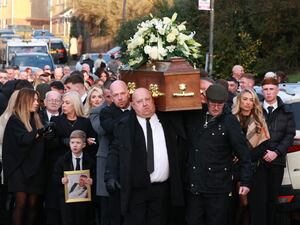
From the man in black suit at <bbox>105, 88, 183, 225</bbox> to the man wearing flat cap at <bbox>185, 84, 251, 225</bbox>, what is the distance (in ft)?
0.56

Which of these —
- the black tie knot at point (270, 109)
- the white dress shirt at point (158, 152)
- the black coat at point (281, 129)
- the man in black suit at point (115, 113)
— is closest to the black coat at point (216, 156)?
the white dress shirt at point (158, 152)

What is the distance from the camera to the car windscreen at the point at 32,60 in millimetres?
27084

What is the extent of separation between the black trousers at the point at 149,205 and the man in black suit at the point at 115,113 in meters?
0.62

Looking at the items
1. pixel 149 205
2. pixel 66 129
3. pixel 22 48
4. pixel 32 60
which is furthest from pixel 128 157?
pixel 22 48

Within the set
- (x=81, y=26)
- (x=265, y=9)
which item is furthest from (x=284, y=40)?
(x=81, y=26)

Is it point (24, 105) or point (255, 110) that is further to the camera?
point (24, 105)

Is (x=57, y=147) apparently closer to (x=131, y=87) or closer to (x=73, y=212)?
(x=73, y=212)

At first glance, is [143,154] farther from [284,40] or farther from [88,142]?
[284,40]

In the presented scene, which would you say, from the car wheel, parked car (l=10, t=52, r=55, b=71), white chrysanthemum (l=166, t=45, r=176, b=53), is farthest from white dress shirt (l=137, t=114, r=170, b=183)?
parked car (l=10, t=52, r=55, b=71)

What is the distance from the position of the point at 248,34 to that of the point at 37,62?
7.71m

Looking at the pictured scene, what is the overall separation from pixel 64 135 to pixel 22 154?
57cm

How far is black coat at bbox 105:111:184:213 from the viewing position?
7.51 m

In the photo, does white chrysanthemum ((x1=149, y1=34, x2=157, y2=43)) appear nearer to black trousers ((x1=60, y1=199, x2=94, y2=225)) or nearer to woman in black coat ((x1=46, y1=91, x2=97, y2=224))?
woman in black coat ((x1=46, y1=91, x2=97, y2=224))

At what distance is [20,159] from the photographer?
9258mm
